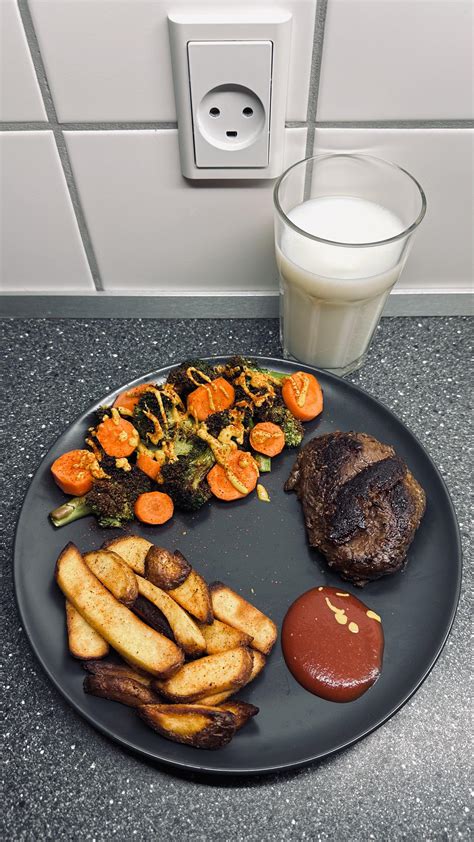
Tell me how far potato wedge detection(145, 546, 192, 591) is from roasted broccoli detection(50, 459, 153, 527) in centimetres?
12

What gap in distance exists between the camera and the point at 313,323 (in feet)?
4.49

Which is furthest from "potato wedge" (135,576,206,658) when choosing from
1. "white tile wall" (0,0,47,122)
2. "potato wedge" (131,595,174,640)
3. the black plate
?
"white tile wall" (0,0,47,122)

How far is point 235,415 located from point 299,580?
336 millimetres

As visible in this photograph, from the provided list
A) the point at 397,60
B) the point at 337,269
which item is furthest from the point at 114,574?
the point at 397,60

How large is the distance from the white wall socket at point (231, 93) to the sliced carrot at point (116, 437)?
0.49 metres

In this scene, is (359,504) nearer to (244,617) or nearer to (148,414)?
(244,617)

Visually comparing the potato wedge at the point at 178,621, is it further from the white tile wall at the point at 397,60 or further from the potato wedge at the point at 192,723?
the white tile wall at the point at 397,60

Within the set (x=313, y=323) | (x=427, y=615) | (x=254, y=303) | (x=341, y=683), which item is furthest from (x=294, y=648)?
(x=254, y=303)

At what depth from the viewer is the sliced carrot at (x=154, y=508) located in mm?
1181

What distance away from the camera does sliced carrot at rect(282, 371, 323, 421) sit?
1.29 meters

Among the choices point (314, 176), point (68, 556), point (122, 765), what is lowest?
point (122, 765)

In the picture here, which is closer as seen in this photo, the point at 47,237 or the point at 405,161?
the point at 405,161

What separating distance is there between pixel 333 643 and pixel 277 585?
0.14 metres

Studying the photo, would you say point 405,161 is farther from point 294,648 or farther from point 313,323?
point 294,648
